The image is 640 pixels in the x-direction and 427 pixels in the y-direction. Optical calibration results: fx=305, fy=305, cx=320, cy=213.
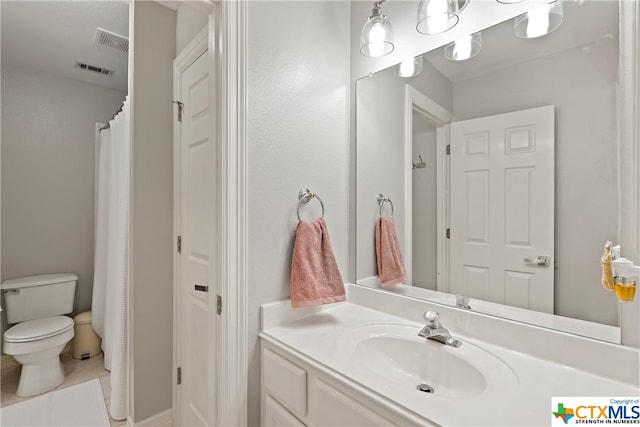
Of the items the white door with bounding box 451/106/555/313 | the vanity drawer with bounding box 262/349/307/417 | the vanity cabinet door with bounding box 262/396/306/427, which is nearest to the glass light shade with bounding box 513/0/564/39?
the white door with bounding box 451/106/555/313

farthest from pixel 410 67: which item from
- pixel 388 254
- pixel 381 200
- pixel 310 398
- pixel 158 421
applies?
pixel 158 421

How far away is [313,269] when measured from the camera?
1.20 metres

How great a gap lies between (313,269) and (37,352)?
222 cm

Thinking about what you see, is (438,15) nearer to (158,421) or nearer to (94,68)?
(158,421)

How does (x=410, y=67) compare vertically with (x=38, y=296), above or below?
above

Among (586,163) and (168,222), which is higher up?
(586,163)

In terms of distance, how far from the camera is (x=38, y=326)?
2225 mm

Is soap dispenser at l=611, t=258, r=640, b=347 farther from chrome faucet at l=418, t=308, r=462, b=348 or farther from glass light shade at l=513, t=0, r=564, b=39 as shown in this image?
glass light shade at l=513, t=0, r=564, b=39

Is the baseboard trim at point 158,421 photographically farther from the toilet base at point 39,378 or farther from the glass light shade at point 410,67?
the glass light shade at point 410,67

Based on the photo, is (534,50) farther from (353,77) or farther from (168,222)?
(168,222)

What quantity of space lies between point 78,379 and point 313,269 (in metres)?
2.27

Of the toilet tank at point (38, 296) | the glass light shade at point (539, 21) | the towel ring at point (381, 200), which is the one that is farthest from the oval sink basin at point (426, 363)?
the toilet tank at point (38, 296)

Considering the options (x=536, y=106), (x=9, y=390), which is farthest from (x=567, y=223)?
(x=9, y=390)

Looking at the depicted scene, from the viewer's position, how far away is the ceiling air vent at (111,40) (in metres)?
2.00
